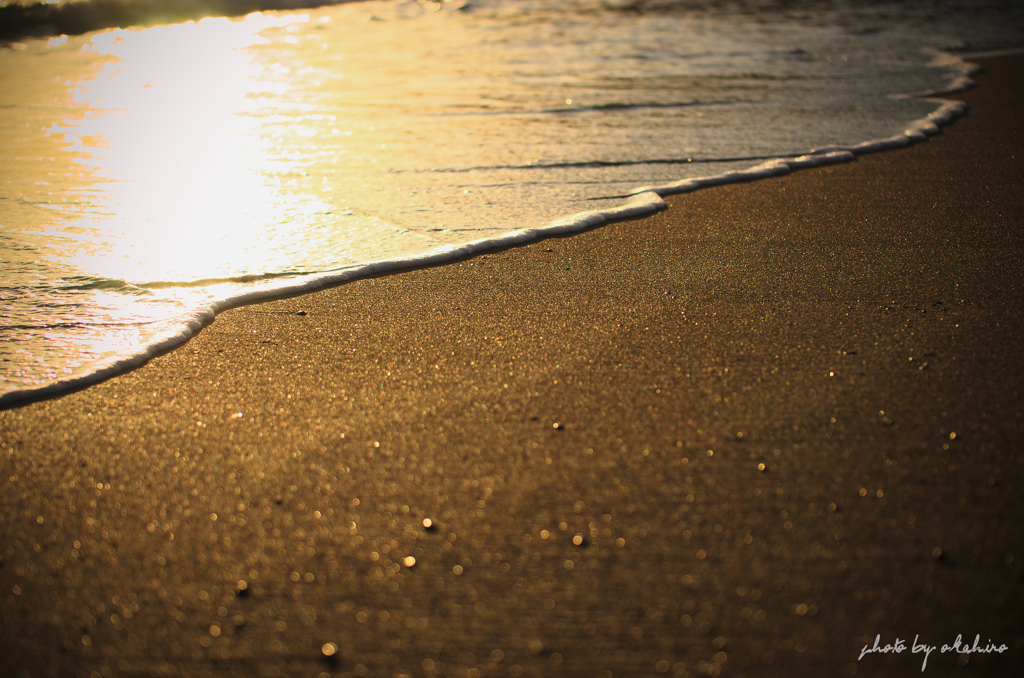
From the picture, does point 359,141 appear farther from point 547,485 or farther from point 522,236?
point 547,485

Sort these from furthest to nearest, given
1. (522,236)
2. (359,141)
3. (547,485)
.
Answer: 1. (359,141)
2. (522,236)
3. (547,485)

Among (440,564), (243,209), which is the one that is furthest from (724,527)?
(243,209)

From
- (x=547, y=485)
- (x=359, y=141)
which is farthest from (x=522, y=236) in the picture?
(x=359, y=141)

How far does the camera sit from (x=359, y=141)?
4805 millimetres

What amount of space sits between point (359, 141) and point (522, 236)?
2.08 meters

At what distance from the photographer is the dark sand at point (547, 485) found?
4.31 feet

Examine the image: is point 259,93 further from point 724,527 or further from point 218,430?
point 724,527

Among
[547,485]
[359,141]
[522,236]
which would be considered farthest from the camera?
[359,141]

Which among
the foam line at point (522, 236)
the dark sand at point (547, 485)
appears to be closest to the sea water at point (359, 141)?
the foam line at point (522, 236)

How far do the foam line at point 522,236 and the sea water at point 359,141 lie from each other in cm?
1

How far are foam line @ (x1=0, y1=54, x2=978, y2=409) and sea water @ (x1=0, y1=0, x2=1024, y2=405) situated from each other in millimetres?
13

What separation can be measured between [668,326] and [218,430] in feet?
4.53

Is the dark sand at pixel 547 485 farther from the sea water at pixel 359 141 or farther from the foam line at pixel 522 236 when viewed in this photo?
the sea water at pixel 359 141

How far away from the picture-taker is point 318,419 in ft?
6.34
